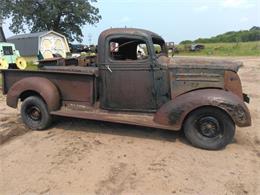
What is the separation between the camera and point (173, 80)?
5.16 m

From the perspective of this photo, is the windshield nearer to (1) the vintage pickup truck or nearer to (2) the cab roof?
(1) the vintage pickup truck

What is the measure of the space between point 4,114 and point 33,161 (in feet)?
10.1

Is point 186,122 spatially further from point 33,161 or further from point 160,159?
point 33,161

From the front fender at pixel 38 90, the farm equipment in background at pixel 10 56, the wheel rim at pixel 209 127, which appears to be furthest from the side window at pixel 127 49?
the farm equipment in background at pixel 10 56

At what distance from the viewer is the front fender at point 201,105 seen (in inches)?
185

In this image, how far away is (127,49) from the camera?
19.2 feet

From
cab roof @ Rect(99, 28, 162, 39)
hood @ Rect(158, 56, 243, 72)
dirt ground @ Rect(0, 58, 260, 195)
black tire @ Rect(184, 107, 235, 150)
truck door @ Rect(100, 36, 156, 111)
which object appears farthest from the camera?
cab roof @ Rect(99, 28, 162, 39)

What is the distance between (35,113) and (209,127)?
3166 mm

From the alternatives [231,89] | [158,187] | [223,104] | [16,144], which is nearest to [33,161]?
[16,144]

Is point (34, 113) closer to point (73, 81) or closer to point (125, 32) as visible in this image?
point (73, 81)

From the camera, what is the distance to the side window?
5520 mm

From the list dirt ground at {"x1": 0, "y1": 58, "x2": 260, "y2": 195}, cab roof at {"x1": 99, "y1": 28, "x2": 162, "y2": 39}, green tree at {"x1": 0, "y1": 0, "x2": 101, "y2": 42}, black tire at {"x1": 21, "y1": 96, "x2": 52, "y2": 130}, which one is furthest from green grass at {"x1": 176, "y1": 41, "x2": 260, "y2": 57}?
dirt ground at {"x1": 0, "y1": 58, "x2": 260, "y2": 195}

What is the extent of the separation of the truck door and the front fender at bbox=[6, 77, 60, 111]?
0.85 metres

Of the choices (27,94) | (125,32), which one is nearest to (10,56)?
(27,94)
